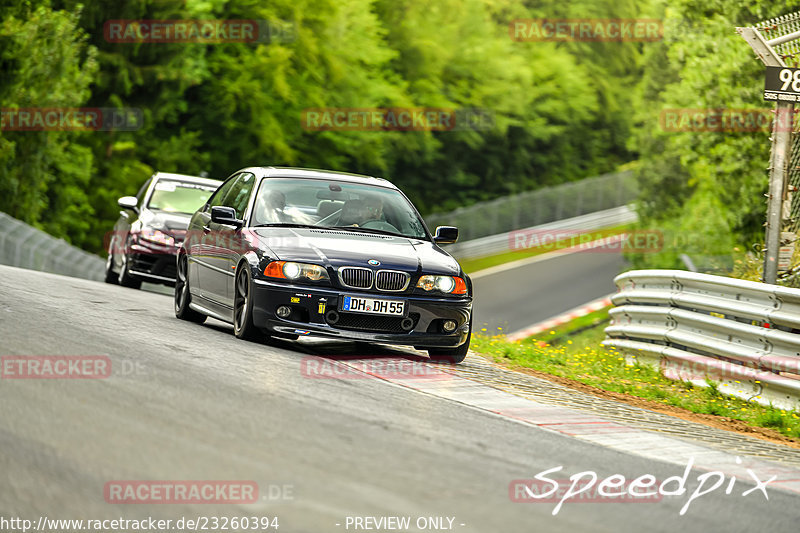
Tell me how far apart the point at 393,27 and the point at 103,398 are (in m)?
52.1

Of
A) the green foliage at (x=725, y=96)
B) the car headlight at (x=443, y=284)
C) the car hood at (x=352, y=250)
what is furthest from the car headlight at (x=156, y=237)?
the green foliage at (x=725, y=96)

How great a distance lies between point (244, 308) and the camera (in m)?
10.7

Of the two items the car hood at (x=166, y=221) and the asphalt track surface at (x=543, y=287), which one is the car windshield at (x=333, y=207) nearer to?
the car hood at (x=166, y=221)

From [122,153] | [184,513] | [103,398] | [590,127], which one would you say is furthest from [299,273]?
[590,127]

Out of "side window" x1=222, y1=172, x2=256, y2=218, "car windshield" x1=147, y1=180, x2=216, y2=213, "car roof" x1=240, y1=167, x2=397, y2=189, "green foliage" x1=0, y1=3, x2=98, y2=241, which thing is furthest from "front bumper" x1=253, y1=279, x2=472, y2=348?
"green foliage" x1=0, y1=3, x2=98, y2=241

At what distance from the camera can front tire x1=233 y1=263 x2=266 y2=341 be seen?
34.6ft

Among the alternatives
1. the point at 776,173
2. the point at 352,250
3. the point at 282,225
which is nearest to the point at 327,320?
the point at 352,250

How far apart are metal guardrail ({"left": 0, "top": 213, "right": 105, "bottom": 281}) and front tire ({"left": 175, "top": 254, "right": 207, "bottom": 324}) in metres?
10.4

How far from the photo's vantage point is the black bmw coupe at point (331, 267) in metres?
10.3

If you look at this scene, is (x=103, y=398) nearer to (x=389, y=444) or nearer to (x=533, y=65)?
(x=389, y=444)

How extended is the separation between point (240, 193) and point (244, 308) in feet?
6.26

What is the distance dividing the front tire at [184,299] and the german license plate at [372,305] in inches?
114

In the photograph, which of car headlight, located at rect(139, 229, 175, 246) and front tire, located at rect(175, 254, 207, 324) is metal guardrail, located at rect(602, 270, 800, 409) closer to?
front tire, located at rect(175, 254, 207, 324)

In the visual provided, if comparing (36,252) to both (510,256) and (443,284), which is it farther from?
(510,256)
